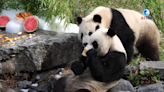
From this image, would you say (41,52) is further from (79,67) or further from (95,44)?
(95,44)

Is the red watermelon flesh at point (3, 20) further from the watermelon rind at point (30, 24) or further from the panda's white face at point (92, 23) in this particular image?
the panda's white face at point (92, 23)

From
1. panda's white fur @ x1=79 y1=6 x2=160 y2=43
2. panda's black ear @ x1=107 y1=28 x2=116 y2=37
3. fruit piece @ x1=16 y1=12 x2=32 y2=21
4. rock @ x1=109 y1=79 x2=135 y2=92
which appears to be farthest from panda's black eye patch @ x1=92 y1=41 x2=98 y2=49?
fruit piece @ x1=16 y1=12 x2=32 y2=21

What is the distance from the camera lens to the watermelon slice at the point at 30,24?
5503 millimetres

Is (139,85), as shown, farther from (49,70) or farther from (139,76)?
(49,70)

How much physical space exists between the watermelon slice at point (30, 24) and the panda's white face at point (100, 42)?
1225 millimetres

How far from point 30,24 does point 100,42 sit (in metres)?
1.34

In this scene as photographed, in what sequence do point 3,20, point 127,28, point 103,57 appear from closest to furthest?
point 103,57 → point 127,28 → point 3,20

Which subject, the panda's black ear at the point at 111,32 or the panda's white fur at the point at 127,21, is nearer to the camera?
the panda's black ear at the point at 111,32

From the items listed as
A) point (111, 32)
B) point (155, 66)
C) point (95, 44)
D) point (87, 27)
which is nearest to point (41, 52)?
point (87, 27)

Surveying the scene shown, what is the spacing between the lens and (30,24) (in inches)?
217

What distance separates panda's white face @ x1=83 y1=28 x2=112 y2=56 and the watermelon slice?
1.22m

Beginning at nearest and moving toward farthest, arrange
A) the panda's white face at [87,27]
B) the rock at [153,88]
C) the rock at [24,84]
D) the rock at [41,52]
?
1. the rock at [153,88]
2. the panda's white face at [87,27]
3. the rock at [24,84]
4. the rock at [41,52]

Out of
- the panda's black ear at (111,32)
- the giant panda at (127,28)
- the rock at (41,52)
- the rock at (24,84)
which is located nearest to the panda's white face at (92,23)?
the giant panda at (127,28)

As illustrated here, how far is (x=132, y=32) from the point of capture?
204 inches
